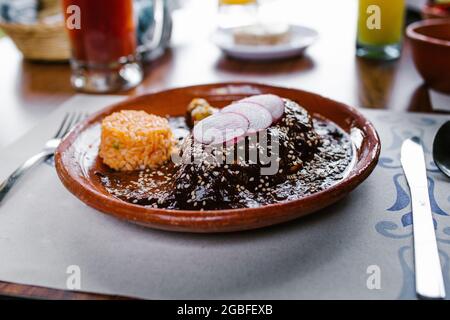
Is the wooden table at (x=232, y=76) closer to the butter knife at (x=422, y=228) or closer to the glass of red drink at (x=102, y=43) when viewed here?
the glass of red drink at (x=102, y=43)

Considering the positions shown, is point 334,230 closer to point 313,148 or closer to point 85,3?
point 313,148

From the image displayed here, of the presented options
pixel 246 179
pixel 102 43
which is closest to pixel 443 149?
pixel 246 179

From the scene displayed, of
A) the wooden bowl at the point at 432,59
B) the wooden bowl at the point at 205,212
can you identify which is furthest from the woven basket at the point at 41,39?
the wooden bowl at the point at 432,59

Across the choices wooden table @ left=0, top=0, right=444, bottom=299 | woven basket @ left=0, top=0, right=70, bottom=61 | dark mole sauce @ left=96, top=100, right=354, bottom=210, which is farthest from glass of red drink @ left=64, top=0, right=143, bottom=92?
dark mole sauce @ left=96, top=100, right=354, bottom=210

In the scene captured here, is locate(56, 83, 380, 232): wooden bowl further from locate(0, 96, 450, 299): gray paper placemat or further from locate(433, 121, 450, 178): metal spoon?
locate(433, 121, 450, 178): metal spoon

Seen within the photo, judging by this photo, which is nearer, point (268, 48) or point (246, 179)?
point (246, 179)

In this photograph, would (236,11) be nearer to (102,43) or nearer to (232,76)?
(232,76)
